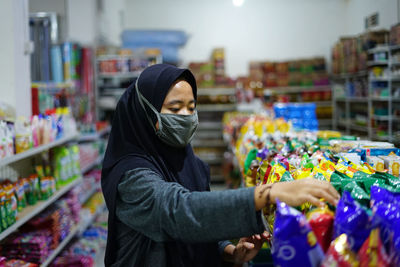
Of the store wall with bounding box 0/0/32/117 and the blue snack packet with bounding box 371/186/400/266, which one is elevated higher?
the store wall with bounding box 0/0/32/117

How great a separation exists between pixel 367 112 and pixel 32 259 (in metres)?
7.17

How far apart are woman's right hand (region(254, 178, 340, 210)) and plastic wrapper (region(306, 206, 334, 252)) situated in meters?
0.03

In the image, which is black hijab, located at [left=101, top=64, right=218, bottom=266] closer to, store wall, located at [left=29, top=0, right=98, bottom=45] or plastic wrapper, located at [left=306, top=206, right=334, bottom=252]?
plastic wrapper, located at [left=306, top=206, right=334, bottom=252]

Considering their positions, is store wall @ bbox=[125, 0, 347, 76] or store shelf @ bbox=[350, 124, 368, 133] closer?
store shelf @ bbox=[350, 124, 368, 133]

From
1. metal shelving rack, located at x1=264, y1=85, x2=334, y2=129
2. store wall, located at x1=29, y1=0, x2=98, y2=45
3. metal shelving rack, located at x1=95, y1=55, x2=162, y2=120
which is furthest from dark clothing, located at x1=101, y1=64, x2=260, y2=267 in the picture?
metal shelving rack, located at x1=264, y1=85, x2=334, y2=129

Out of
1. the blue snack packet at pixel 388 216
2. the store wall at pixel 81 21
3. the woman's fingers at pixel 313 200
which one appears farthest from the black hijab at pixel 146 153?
the store wall at pixel 81 21

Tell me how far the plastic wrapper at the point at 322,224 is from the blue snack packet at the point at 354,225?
35 millimetres

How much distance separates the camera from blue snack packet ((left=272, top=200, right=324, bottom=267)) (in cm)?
97

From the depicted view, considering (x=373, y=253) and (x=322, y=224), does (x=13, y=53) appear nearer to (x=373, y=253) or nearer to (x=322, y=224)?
(x=322, y=224)

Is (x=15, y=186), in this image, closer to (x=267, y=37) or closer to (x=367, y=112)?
(x=367, y=112)

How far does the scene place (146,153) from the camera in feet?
5.17

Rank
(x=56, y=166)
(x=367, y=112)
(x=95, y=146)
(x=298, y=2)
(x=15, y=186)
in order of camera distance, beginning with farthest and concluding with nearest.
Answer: (x=298, y=2) → (x=367, y=112) → (x=95, y=146) → (x=56, y=166) → (x=15, y=186)

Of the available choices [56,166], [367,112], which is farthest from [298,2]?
[56,166]

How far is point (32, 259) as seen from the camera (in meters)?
3.10
